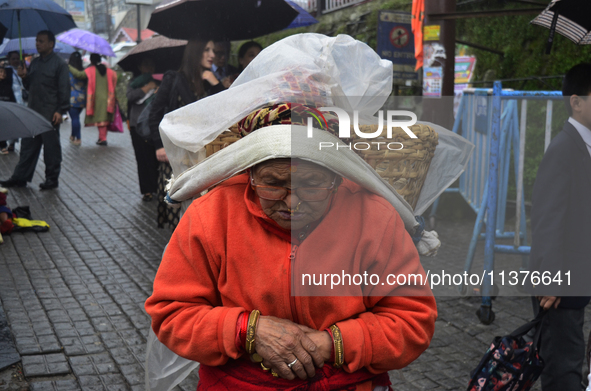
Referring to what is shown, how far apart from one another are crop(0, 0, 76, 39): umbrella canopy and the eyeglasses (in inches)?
391

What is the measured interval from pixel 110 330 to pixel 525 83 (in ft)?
19.0

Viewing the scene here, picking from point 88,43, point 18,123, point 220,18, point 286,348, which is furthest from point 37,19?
point 286,348

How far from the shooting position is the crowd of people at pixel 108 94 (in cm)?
543

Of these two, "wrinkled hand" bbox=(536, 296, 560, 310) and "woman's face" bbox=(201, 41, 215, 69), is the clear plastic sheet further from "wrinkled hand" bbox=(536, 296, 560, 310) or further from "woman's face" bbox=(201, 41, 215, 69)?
"woman's face" bbox=(201, 41, 215, 69)

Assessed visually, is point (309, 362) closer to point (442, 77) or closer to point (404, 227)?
point (404, 227)

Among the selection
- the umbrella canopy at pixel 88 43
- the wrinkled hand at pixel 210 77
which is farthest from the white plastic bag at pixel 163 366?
the umbrella canopy at pixel 88 43

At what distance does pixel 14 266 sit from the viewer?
6016 mm

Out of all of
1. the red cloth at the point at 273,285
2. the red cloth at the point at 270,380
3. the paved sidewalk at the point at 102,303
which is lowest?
the paved sidewalk at the point at 102,303

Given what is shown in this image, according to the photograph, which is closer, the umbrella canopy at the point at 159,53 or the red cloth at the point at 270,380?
the red cloth at the point at 270,380

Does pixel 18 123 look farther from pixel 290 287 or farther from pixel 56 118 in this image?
pixel 290 287

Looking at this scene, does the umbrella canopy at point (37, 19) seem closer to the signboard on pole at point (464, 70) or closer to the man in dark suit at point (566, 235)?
the signboard on pole at point (464, 70)

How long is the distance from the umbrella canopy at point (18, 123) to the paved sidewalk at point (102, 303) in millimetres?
1231

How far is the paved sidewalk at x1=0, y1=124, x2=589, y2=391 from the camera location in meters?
3.92

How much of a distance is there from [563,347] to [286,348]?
186 centimetres
